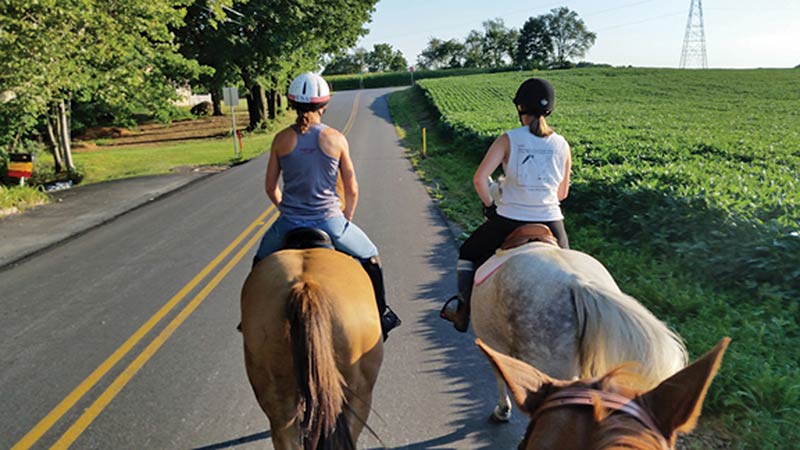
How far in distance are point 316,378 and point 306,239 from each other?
1.33 m

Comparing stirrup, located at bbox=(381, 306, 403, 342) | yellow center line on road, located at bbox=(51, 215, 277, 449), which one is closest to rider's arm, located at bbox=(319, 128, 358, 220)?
stirrup, located at bbox=(381, 306, 403, 342)

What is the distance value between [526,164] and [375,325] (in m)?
1.61

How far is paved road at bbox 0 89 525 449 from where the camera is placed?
444cm

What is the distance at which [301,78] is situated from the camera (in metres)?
3.92

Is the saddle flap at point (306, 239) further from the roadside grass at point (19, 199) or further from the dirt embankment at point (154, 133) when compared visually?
the dirt embankment at point (154, 133)

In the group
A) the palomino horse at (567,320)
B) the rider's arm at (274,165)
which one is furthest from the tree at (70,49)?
the palomino horse at (567,320)

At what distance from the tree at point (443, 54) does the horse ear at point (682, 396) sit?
16136 cm

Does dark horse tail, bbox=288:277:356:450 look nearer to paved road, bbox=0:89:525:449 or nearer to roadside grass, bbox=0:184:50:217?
paved road, bbox=0:89:525:449

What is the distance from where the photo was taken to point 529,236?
12.3 feet

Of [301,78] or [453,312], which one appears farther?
[453,312]

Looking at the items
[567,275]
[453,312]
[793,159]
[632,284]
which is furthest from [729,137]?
[567,275]

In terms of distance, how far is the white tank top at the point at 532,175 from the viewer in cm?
383

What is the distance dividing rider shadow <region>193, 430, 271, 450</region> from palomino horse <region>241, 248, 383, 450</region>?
1.29 m

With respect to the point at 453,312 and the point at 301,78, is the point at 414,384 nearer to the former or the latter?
the point at 453,312
